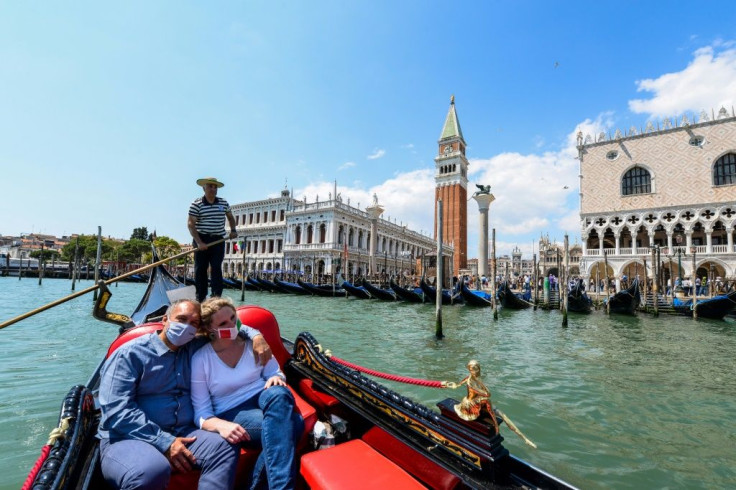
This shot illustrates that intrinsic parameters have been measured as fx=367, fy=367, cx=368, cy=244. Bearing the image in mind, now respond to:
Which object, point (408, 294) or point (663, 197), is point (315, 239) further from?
point (663, 197)

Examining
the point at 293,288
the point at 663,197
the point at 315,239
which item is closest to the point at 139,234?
the point at 315,239

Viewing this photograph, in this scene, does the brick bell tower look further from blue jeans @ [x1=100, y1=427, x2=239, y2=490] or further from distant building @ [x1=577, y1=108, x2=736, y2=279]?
blue jeans @ [x1=100, y1=427, x2=239, y2=490]

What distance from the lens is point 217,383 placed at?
4.73 ft

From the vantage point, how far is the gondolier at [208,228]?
9.25 ft

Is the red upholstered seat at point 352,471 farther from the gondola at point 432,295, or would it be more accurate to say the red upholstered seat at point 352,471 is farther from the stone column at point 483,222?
the stone column at point 483,222

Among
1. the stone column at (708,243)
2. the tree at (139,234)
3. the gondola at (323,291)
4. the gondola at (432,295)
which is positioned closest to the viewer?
the gondola at (432,295)

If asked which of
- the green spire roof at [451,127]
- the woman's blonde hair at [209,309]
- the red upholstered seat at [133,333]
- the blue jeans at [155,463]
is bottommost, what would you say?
the blue jeans at [155,463]

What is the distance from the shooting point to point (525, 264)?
241ft

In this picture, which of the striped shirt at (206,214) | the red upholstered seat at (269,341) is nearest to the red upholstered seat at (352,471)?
the red upholstered seat at (269,341)

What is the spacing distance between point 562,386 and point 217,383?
3.60m

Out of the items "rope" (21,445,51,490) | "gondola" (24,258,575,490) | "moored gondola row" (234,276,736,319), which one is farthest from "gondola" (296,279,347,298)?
"rope" (21,445,51,490)

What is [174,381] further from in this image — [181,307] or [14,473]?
[14,473]

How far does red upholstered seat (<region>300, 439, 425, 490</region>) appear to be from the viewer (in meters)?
1.24

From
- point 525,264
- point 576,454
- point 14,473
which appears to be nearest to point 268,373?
point 14,473
